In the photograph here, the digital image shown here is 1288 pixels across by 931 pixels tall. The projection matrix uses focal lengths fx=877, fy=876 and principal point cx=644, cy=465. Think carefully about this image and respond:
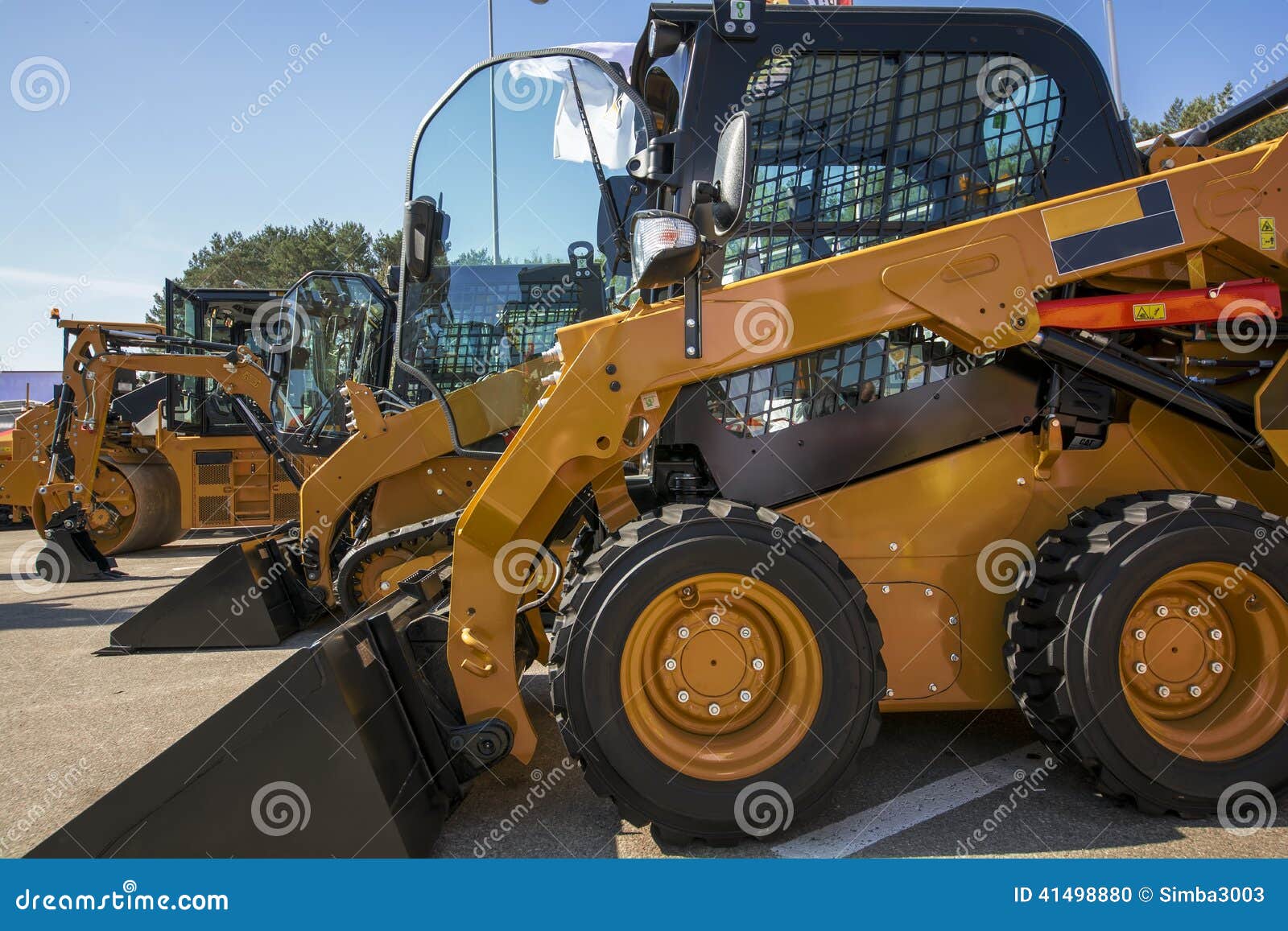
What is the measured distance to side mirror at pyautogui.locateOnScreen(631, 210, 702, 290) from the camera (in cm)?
274

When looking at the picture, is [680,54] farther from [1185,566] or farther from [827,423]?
[1185,566]

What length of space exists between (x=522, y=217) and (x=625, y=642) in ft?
9.68

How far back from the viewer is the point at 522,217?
4.93 metres

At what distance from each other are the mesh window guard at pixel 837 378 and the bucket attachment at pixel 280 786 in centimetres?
171

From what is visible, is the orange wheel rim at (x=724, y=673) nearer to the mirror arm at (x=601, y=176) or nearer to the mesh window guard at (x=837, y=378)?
the mesh window guard at (x=837, y=378)

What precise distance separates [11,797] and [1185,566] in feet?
15.2

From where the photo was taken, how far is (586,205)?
4551mm

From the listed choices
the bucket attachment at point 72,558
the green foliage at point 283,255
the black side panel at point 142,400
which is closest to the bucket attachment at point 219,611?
the bucket attachment at point 72,558

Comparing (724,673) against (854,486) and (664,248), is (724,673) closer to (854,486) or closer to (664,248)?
(854,486)

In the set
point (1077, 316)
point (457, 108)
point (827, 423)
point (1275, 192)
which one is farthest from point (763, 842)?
point (457, 108)

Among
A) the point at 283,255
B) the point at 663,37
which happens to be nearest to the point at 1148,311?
the point at 663,37

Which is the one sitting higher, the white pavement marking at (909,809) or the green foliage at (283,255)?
the green foliage at (283,255)

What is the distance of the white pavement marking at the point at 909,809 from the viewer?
2.84 metres

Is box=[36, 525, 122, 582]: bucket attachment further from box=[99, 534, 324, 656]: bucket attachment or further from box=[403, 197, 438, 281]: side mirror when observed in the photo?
box=[403, 197, 438, 281]: side mirror
